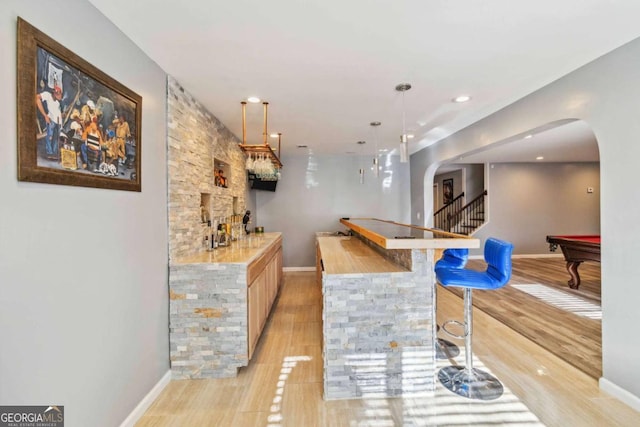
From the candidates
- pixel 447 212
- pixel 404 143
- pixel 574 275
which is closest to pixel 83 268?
pixel 404 143

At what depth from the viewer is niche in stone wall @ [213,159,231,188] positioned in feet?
12.9

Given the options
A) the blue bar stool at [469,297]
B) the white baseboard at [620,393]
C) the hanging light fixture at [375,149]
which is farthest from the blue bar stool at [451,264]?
the hanging light fixture at [375,149]

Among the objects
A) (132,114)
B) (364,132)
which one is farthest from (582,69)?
(132,114)

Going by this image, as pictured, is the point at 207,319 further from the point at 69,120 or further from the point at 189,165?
the point at 69,120

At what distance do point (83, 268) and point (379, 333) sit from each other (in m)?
1.96

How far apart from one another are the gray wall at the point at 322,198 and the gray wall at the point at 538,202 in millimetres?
3001

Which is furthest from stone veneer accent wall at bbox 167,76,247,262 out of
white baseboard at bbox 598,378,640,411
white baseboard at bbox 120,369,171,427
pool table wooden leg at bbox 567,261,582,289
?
pool table wooden leg at bbox 567,261,582,289

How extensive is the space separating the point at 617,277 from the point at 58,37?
3859mm

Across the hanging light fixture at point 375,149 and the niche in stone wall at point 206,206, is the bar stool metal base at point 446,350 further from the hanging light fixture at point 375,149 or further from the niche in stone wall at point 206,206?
the niche in stone wall at point 206,206

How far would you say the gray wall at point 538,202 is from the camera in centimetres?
779

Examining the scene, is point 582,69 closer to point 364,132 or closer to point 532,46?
point 532,46

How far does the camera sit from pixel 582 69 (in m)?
2.40

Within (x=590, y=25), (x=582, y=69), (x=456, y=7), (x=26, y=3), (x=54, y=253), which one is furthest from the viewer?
(x=582, y=69)

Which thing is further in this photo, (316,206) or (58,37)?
(316,206)
